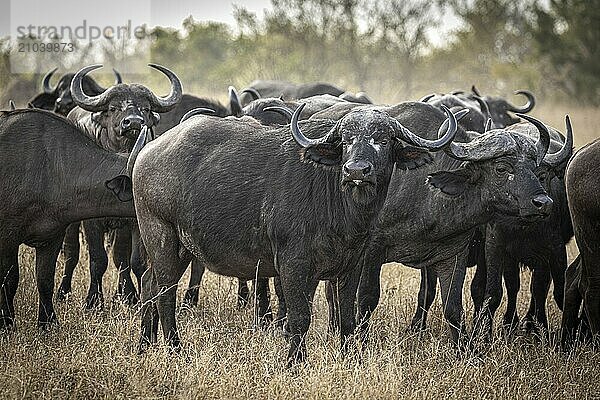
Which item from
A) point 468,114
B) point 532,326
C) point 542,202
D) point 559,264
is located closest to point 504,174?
point 542,202

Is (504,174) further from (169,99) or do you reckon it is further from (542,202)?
(169,99)

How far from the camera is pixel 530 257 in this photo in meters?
8.30

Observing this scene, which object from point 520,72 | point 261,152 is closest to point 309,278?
point 261,152

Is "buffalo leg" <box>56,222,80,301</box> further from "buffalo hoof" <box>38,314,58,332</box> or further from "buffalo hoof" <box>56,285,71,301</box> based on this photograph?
"buffalo hoof" <box>38,314,58,332</box>

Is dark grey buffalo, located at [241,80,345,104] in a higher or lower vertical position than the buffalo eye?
lower

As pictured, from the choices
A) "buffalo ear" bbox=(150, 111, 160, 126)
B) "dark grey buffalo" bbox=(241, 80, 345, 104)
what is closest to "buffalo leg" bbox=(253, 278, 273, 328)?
"buffalo ear" bbox=(150, 111, 160, 126)

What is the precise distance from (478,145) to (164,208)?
230 centimetres

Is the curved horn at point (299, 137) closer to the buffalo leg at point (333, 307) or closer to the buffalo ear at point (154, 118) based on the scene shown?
the buffalo leg at point (333, 307)

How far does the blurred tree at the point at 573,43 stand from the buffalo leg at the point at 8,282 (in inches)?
1142

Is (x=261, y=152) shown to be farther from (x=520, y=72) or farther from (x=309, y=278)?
(x=520, y=72)

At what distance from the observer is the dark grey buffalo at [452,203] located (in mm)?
6859

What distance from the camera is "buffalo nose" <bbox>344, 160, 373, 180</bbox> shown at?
6035mm

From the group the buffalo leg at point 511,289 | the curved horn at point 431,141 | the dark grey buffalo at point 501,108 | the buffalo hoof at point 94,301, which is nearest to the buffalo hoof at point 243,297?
the buffalo hoof at point 94,301

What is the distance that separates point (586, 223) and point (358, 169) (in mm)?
2139
